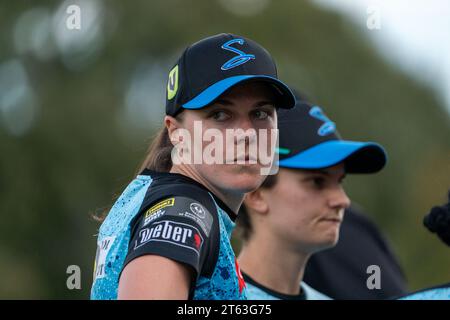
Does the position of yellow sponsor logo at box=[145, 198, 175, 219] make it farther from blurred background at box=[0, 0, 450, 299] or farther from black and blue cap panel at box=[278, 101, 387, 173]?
blurred background at box=[0, 0, 450, 299]

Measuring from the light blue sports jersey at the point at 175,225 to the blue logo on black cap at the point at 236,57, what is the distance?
387mm

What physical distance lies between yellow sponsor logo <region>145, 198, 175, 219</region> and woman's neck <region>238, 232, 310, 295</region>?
197cm

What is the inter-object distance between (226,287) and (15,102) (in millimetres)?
10972

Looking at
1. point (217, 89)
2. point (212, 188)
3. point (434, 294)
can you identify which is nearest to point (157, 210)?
point (212, 188)

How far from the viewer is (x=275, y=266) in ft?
14.6

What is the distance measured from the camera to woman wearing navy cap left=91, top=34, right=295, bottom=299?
239cm

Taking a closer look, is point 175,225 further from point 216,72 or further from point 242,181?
point 216,72

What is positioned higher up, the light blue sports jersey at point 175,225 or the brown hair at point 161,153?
the brown hair at point 161,153

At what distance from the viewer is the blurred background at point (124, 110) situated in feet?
43.5

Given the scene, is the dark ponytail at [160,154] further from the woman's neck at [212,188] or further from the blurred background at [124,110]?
the blurred background at [124,110]

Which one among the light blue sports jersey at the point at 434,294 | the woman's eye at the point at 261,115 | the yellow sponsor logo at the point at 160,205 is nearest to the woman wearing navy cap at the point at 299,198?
the light blue sports jersey at the point at 434,294

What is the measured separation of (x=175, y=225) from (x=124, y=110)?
460 inches

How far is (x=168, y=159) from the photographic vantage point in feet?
9.87

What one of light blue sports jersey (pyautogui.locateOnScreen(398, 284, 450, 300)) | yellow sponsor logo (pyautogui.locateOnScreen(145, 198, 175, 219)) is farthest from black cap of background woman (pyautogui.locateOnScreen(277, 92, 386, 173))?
yellow sponsor logo (pyautogui.locateOnScreen(145, 198, 175, 219))
